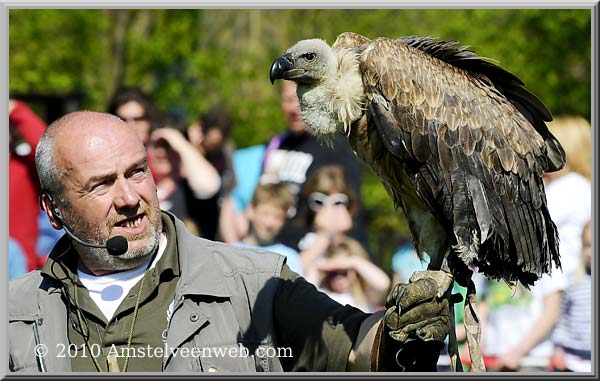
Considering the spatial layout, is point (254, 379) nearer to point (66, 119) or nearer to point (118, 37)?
point (66, 119)

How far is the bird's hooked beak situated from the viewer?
5039 mm

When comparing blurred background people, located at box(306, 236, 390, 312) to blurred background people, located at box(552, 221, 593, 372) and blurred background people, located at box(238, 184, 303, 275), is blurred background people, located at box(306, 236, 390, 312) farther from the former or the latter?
blurred background people, located at box(552, 221, 593, 372)

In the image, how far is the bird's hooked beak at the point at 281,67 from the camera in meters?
5.04

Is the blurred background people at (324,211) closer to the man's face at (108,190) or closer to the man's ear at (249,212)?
the man's ear at (249,212)

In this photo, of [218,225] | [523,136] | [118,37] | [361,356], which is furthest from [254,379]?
[118,37]

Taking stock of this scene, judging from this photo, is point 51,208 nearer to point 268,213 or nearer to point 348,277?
point 348,277

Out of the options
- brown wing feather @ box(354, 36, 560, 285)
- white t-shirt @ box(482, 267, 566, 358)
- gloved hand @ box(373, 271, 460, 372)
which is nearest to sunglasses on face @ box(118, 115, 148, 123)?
white t-shirt @ box(482, 267, 566, 358)

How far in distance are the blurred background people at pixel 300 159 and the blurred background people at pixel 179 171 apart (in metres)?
0.60

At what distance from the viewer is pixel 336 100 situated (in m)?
5.01

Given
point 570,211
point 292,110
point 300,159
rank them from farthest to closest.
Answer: point 292,110
point 300,159
point 570,211

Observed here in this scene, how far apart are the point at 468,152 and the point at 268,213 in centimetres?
367

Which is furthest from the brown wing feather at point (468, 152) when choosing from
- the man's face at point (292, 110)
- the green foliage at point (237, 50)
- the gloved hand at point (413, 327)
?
the green foliage at point (237, 50)

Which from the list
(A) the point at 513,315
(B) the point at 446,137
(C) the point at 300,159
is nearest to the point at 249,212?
(C) the point at 300,159

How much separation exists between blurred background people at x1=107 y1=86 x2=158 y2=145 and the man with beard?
4.27 m
